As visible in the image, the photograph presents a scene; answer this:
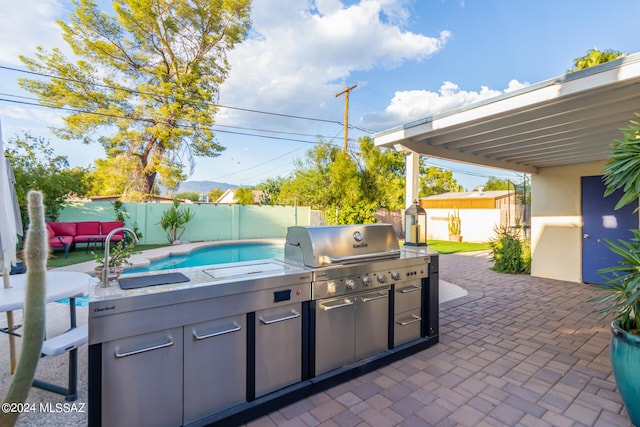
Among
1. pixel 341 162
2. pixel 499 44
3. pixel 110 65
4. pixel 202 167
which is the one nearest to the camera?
pixel 499 44

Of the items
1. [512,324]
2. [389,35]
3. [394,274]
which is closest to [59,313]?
[394,274]

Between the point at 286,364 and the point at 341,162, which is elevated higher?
the point at 341,162

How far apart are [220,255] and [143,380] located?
31.1ft

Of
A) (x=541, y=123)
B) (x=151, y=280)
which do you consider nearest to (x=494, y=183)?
(x=541, y=123)

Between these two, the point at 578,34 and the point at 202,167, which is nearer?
the point at 578,34

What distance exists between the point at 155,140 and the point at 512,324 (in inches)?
626

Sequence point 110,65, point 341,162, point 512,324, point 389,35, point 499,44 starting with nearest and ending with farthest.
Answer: point 512,324, point 499,44, point 389,35, point 341,162, point 110,65

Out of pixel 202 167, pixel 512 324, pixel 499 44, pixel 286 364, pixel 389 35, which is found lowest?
pixel 512 324

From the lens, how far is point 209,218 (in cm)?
1362

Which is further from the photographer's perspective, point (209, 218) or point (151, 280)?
point (209, 218)

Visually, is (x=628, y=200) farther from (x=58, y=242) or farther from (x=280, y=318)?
(x=58, y=242)

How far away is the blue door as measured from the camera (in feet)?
18.7

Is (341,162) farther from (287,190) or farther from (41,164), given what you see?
(41,164)

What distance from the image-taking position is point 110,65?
1377 cm
